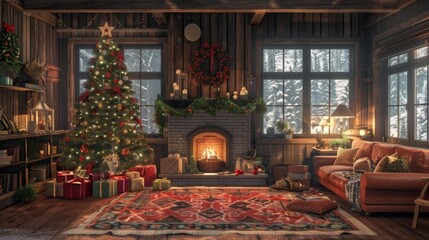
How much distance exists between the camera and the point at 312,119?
31.9ft

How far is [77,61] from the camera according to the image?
9781 millimetres

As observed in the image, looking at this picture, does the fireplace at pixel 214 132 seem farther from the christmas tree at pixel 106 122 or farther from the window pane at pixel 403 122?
the window pane at pixel 403 122

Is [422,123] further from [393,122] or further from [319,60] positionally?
[319,60]

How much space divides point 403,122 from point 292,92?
2.57 meters

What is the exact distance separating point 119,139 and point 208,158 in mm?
1900

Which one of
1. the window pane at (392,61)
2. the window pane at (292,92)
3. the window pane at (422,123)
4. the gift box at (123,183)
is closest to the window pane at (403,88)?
the window pane at (392,61)

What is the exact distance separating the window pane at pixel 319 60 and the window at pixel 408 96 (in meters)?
1.44

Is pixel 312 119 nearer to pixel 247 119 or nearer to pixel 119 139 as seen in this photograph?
pixel 247 119

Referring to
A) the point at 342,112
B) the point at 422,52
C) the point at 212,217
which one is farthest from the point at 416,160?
the point at 212,217

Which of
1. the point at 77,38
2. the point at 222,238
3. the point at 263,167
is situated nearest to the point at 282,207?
the point at 222,238

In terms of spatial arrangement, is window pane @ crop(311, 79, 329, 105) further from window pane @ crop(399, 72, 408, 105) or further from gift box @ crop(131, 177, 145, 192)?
gift box @ crop(131, 177, 145, 192)

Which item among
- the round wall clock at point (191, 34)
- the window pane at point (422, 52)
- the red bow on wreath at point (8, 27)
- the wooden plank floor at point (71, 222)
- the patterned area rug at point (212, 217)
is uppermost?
the round wall clock at point (191, 34)

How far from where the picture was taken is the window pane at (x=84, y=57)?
9.80 metres

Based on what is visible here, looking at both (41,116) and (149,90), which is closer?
(41,116)
